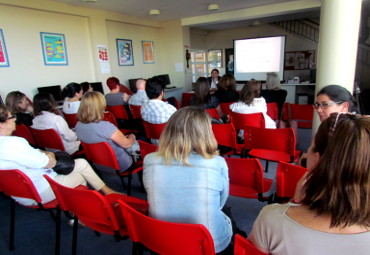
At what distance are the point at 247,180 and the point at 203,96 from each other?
6.96ft

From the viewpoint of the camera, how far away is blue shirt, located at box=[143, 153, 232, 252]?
1.15 m

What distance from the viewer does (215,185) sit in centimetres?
117

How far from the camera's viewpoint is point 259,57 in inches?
→ 338

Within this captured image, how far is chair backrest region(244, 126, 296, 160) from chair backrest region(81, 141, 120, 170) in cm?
129

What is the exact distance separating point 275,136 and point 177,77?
621 centimetres

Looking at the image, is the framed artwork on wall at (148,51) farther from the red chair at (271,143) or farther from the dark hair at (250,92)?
the red chair at (271,143)

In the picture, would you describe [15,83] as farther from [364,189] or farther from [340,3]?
[364,189]

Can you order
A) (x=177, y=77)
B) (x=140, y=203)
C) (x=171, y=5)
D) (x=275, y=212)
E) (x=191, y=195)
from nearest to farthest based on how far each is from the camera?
1. (x=275, y=212)
2. (x=191, y=195)
3. (x=140, y=203)
4. (x=171, y=5)
5. (x=177, y=77)

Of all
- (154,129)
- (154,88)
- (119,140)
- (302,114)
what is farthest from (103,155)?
(302,114)

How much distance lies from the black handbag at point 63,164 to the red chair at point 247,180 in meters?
1.24

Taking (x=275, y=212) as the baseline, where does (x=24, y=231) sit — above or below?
below

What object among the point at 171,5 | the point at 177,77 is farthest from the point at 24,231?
the point at 177,77

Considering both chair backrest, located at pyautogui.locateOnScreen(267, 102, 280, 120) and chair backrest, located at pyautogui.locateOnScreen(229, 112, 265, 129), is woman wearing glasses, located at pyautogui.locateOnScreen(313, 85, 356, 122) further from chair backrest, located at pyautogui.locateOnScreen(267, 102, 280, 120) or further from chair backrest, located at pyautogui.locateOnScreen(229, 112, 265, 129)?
chair backrest, located at pyautogui.locateOnScreen(267, 102, 280, 120)

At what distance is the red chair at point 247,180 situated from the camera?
165 cm
